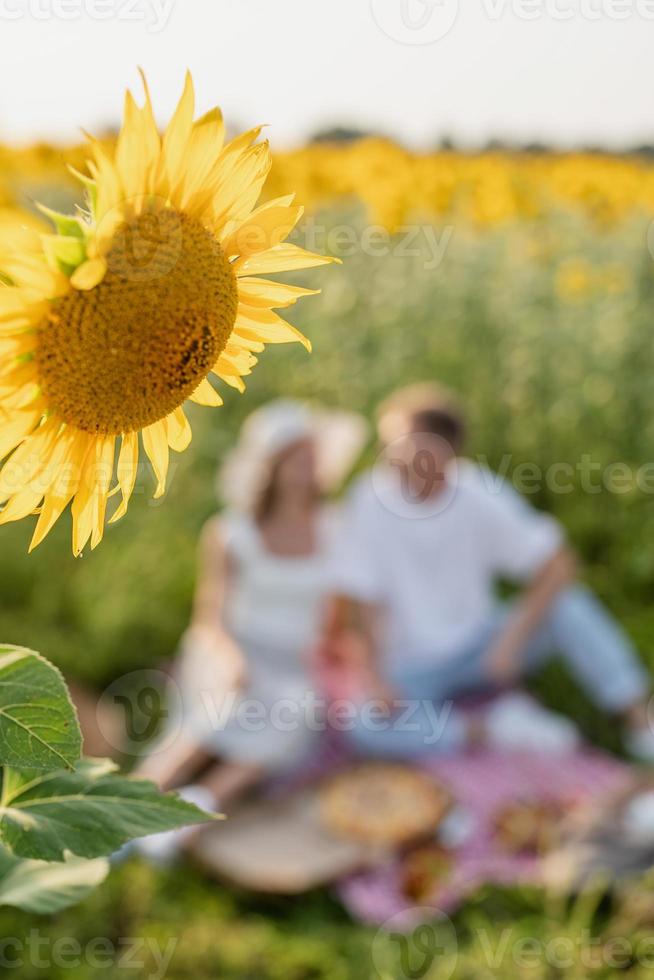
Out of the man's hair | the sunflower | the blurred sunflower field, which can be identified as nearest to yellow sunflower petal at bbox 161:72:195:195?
the sunflower

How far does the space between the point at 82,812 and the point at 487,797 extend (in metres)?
2.30

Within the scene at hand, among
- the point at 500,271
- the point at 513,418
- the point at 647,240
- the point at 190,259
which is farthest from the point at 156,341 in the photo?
the point at 500,271

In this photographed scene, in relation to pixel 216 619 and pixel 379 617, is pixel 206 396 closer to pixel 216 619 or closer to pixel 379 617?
pixel 216 619

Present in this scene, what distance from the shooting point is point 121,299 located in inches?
15.7

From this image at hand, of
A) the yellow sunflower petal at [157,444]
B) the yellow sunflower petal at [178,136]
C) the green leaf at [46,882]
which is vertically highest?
the yellow sunflower petal at [178,136]

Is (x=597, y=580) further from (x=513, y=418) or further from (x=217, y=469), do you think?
(x=217, y=469)

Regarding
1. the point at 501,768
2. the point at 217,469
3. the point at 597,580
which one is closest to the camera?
the point at 501,768

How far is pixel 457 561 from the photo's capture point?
3.18 metres

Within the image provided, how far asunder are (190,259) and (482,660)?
281cm

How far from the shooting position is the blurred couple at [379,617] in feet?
9.29

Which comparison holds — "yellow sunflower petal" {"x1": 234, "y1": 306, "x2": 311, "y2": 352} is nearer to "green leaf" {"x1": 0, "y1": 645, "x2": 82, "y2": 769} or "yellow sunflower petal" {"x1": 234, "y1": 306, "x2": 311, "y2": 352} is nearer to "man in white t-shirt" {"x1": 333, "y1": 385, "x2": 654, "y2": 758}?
"green leaf" {"x1": 0, "y1": 645, "x2": 82, "y2": 769}

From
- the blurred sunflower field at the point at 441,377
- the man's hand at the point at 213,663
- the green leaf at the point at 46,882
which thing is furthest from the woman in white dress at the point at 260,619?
the green leaf at the point at 46,882

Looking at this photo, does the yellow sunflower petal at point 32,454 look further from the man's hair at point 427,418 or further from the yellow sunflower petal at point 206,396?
the man's hair at point 427,418

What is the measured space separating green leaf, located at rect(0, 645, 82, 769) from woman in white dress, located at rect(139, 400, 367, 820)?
7.67 feet
